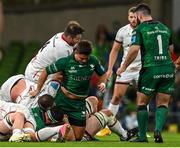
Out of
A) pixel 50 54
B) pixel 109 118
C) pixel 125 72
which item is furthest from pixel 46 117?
pixel 125 72

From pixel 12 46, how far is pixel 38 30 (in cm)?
115

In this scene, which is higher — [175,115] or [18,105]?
[18,105]

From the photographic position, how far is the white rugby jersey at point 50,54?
17859 millimetres

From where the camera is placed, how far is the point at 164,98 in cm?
1728

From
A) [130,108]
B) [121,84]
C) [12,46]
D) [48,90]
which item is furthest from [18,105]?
[12,46]

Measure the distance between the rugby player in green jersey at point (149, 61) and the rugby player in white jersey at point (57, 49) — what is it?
103cm

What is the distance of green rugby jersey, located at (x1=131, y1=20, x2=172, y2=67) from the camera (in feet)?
55.9

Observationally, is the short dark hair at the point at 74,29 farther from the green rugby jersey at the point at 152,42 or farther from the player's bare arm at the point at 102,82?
the green rugby jersey at the point at 152,42

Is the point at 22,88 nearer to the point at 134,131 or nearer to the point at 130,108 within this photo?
the point at 134,131

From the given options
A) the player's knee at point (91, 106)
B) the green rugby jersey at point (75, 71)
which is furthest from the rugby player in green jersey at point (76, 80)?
the player's knee at point (91, 106)

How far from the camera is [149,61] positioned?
17.1 meters

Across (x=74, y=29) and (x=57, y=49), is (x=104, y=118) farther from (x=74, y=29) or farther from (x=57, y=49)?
Result: (x=74, y=29)

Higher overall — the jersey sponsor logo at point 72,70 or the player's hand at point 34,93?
the jersey sponsor logo at point 72,70

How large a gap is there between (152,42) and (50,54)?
185cm
